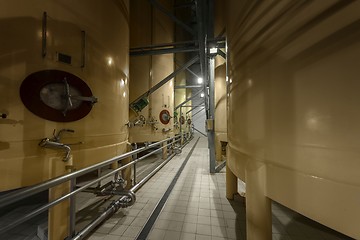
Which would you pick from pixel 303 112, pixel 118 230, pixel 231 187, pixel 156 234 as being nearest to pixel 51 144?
pixel 118 230

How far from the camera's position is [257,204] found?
3.98 ft

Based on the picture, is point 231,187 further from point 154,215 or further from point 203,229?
point 154,215

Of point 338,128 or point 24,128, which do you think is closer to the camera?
point 338,128

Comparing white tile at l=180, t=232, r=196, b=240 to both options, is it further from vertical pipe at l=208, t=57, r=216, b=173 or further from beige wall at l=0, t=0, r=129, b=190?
vertical pipe at l=208, t=57, r=216, b=173

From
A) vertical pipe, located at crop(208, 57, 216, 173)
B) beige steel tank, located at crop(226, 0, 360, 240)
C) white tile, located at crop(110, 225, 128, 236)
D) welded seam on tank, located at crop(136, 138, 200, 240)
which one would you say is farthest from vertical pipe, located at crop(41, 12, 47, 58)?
vertical pipe, located at crop(208, 57, 216, 173)

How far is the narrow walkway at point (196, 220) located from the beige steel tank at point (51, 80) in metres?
0.64

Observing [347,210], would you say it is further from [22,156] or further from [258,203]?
[22,156]

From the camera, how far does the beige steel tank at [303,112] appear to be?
69cm

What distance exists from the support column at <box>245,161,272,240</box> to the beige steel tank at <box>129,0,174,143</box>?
2.98 meters

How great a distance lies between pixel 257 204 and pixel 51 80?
2052 mm

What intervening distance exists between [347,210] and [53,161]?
6.72 ft

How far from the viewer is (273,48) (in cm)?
104

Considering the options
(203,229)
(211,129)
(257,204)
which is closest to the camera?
(257,204)

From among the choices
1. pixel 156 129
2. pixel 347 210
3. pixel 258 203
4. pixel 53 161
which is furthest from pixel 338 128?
pixel 156 129
